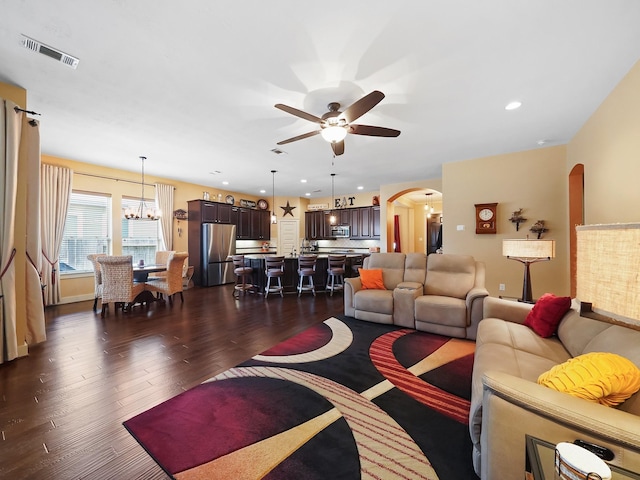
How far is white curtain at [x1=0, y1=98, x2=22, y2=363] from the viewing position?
2576 mm

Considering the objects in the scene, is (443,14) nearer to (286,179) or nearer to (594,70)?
(594,70)

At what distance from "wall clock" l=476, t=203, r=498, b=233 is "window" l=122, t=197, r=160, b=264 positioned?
7277mm

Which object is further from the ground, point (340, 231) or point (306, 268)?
point (340, 231)

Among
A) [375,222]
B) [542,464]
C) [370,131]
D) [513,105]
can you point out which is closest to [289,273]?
[375,222]

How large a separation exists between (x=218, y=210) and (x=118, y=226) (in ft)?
7.77

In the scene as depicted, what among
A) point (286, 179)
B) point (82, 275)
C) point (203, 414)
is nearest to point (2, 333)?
point (203, 414)

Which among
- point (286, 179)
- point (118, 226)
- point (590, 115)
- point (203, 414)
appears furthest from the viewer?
point (286, 179)

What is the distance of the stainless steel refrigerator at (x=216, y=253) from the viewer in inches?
277

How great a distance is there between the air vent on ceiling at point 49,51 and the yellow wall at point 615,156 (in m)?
4.98

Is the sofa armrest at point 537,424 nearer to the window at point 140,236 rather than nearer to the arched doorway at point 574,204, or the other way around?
the arched doorway at point 574,204

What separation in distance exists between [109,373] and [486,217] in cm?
603

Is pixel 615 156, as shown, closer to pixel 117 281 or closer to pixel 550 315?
pixel 550 315

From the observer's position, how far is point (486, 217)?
16.3 ft

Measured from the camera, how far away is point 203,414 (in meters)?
1.86
